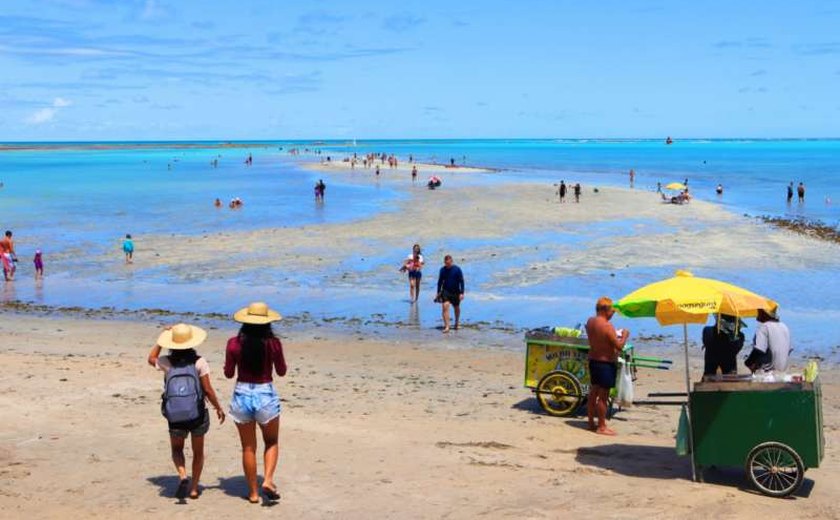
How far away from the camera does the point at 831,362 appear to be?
16266 mm

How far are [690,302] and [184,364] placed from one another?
4933 millimetres

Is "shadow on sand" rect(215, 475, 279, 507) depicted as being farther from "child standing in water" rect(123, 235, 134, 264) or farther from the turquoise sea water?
"child standing in water" rect(123, 235, 134, 264)

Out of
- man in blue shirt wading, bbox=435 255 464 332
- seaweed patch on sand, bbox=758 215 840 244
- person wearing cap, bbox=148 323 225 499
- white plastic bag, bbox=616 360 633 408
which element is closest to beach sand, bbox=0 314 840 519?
person wearing cap, bbox=148 323 225 499

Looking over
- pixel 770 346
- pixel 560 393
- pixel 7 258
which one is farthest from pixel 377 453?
pixel 7 258

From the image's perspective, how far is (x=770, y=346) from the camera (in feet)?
33.2

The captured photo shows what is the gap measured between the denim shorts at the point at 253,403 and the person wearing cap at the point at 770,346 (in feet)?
17.1

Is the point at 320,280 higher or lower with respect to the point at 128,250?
lower

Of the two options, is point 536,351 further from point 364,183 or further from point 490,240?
point 364,183

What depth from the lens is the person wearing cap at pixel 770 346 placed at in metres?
10.1

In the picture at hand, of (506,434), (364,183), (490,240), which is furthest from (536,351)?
(364,183)

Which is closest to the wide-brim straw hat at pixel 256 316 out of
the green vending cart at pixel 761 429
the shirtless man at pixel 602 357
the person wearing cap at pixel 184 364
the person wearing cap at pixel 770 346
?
the person wearing cap at pixel 184 364

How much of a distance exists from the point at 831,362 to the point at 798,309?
5.82 metres

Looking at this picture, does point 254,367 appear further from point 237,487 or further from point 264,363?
point 237,487

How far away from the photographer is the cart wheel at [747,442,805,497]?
29.5 feet
